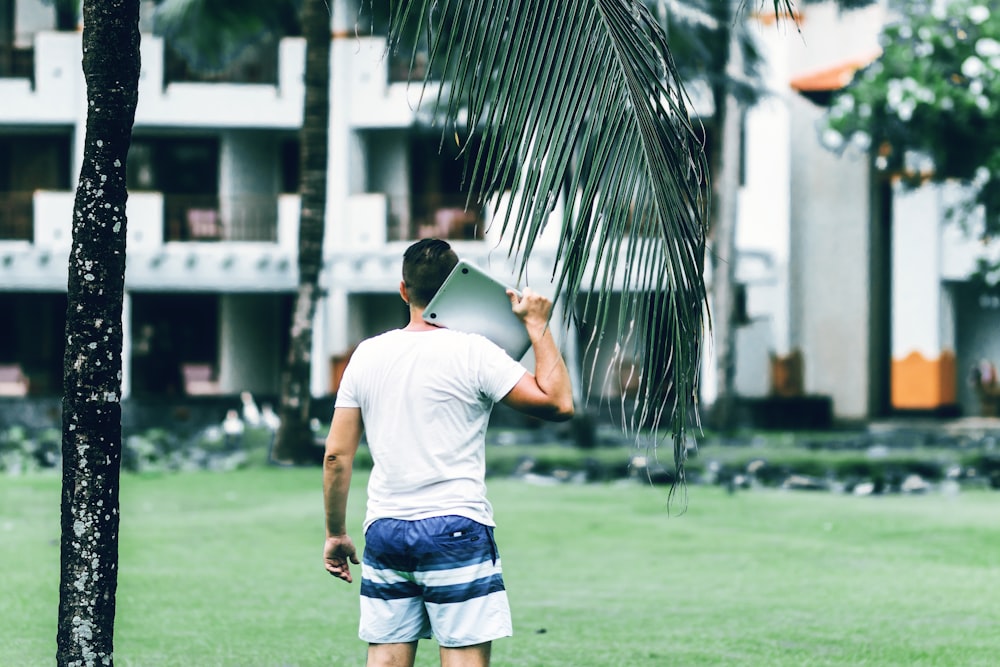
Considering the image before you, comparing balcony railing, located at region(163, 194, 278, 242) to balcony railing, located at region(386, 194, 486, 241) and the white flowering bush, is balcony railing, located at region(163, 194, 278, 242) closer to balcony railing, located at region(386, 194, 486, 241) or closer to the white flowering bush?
balcony railing, located at region(386, 194, 486, 241)

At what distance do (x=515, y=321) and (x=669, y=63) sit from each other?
35.3 inches

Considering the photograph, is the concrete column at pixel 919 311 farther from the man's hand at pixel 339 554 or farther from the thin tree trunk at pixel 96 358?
the man's hand at pixel 339 554

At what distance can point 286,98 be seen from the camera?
34.2 m

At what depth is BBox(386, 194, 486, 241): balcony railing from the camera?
3444 centimetres

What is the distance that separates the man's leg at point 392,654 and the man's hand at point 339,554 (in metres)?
0.30

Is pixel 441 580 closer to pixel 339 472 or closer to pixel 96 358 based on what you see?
pixel 339 472

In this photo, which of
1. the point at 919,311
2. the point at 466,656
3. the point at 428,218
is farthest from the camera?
the point at 428,218

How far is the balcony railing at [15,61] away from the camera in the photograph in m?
34.8

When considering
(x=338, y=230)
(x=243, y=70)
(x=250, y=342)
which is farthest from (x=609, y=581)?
(x=250, y=342)

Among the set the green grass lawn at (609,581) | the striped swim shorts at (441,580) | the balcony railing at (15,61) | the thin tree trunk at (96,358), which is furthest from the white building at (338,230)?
the striped swim shorts at (441,580)

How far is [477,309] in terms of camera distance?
16.2 ft

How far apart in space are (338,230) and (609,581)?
24.5 m

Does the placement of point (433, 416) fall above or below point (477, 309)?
below

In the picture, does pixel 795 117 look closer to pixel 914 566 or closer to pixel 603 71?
pixel 914 566
